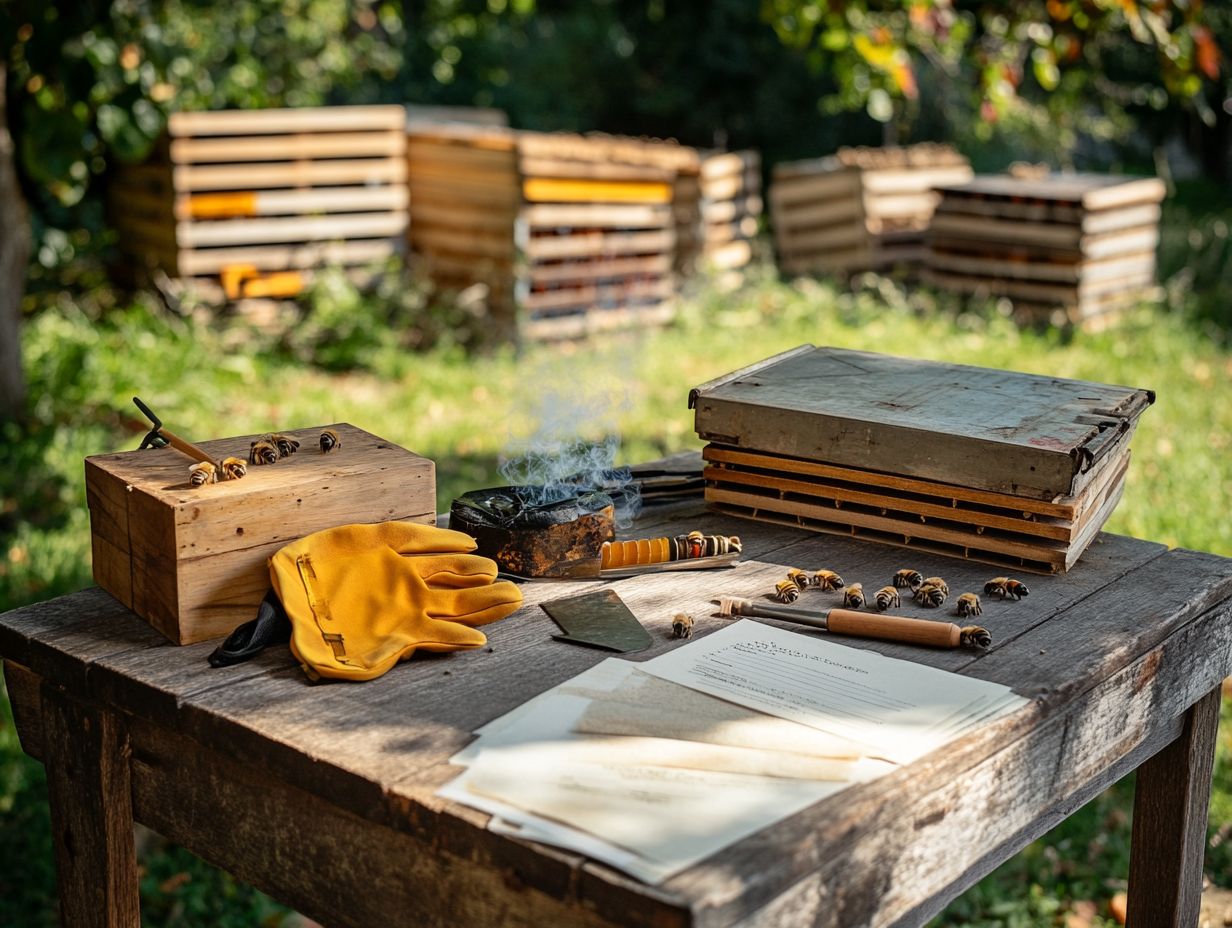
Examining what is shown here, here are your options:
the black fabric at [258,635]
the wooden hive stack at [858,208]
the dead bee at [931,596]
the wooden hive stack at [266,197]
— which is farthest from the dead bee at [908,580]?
the wooden hive stack at [858,208]

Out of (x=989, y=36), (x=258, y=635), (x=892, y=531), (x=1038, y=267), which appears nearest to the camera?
(x=258, y=635)

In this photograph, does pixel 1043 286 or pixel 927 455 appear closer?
pixel 927 455

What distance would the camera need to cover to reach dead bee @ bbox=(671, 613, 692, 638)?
1.95 m

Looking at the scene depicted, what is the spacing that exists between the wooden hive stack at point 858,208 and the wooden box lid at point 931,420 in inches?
323

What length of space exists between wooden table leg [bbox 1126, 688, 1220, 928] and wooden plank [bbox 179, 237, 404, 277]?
6768 millimetres

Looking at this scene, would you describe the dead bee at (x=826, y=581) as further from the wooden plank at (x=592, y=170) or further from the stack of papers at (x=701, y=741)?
the wooden plank at (x=592, y=170)

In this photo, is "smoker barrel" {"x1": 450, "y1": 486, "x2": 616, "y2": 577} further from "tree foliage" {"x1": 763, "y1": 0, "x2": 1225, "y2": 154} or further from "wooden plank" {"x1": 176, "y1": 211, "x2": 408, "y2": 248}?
"wooden plank" {"x1": 176, "y1": 211, "x2": 408, "y2": 248}

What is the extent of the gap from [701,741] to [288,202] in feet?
24.2

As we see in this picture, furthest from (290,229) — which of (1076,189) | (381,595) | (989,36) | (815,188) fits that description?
(381,595)

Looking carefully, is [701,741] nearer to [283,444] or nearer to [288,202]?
[283,444]

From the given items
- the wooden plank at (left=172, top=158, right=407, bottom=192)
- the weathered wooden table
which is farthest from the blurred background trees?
the weathered wooden table

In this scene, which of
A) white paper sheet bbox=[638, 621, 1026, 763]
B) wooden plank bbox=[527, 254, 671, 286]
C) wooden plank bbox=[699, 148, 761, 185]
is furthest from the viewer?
wooden plank bbox=[699, 148, 761, 185]

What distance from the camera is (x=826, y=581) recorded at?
84.7 inches

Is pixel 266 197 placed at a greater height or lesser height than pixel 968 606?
greater
